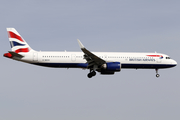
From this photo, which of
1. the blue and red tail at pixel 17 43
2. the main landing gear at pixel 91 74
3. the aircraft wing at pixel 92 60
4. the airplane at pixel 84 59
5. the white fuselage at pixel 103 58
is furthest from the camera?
the main landing gear at pixel 91 74

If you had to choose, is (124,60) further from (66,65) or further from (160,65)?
(66,65)

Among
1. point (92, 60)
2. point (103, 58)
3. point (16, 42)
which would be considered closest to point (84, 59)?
point (92, 60)

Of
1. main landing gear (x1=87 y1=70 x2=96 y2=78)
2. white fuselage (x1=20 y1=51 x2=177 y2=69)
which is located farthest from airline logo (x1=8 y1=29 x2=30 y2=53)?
main landing gear (x1=87 y1=70 x2=96 y2=78)

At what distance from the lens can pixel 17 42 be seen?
43188 millimetres

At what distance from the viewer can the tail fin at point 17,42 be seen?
42.9m

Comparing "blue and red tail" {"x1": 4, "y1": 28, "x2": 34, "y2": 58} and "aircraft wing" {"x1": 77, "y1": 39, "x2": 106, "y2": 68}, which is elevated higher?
"blue and red tail" {"x1": 4, "y1": 28, "x2": 34, "y2": 58}

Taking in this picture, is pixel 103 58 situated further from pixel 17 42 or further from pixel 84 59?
pixel 17 42

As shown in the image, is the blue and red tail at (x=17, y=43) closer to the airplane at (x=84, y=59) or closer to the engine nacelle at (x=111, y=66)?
the airplane at (x=84, y=59)

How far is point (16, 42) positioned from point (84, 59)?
35.4ft

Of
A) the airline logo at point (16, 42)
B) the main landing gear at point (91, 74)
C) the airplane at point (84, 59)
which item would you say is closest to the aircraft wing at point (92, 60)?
the airplane at point (84, 59)

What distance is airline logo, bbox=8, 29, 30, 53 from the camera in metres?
42.9

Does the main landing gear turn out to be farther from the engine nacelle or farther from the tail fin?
the tail fin

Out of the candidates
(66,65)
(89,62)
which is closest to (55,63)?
(66,65)

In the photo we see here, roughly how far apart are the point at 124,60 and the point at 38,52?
43.4ft
